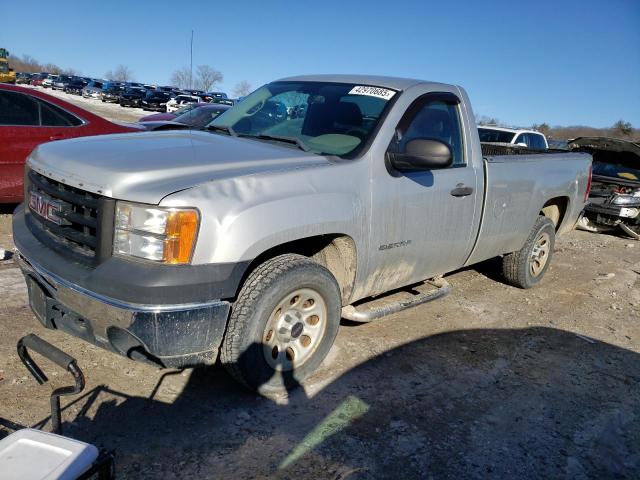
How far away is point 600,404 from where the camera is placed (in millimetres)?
3516

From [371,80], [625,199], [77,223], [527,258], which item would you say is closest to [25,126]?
[77,223]

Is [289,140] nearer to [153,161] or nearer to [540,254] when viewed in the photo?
[153,161]

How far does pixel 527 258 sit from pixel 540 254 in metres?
0.41

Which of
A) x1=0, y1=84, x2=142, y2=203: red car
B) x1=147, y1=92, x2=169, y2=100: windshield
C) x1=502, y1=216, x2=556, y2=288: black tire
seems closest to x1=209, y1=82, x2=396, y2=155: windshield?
x1=502, y1=216, x2=556, y2=288: black tire

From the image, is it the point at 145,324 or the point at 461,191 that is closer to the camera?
the point at 145,324

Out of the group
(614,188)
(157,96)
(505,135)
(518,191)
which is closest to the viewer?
(518,191)

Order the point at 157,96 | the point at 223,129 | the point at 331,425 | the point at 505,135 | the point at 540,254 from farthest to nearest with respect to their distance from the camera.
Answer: the point at 157,96 < the point at 505,135 < the point at 540,254 < the point at 223,129 < the point at 331,425

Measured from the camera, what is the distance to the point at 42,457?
156 centimetres

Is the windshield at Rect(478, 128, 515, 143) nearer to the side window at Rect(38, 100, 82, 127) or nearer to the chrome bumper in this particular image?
the side window at Rect(38, 100, 82, 127)

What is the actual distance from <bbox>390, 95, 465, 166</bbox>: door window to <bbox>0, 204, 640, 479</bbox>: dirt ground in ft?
4.98

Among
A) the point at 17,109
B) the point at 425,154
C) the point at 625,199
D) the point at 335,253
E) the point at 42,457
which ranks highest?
the point at 425,154

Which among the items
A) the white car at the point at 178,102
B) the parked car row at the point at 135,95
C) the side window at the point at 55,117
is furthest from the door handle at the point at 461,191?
the white car at the point at 178,102

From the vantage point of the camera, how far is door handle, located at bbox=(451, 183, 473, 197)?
397 cm

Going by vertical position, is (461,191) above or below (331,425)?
above
